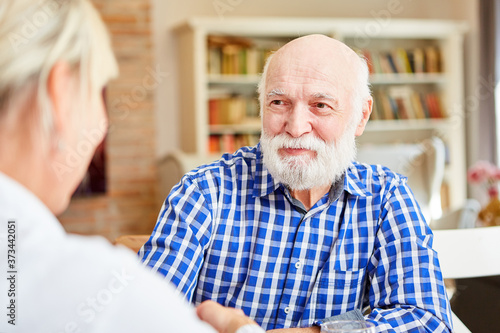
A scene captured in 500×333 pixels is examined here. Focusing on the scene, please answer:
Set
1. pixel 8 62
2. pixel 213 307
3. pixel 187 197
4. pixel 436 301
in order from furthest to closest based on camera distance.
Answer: pixel 187 197, pixel 436 301, pixel 213 307, pixel 8 62

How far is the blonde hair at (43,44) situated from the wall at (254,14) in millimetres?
4604

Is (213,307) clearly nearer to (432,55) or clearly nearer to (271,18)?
(271,18)

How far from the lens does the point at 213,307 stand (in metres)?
0.73

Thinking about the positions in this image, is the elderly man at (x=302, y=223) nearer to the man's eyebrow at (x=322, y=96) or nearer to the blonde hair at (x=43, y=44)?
the man's eyebrow at (x=322, y=96)

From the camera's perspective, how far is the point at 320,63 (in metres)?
1.34

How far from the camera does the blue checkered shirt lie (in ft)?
4.00

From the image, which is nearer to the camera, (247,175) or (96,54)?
(96,54)

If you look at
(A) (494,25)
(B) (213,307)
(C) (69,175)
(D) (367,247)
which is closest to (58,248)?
(C) (69,175)

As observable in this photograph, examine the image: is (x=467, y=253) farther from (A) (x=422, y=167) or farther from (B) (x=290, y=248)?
(A) (x=422, y=167)

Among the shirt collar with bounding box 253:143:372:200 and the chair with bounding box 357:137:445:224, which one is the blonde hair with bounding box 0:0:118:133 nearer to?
the shirt collar with bounding box 253:143:372:200

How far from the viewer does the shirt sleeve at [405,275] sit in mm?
1151

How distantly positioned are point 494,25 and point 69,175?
16.6 ft

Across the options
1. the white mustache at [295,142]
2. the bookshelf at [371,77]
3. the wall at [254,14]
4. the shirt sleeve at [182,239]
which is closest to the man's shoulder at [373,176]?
the white mustache at [295,142]

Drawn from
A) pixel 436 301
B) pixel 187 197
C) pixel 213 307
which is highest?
pixel 187 197
